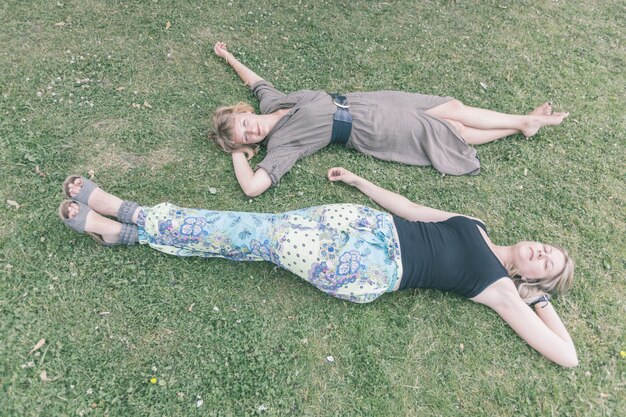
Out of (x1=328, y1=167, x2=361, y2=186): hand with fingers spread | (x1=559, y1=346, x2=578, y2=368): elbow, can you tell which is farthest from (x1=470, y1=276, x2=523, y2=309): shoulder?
(x1=328, y1=167, x2=361, y2=186): hand with fingers spread

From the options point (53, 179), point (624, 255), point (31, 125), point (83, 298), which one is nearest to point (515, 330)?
point (624, 255)

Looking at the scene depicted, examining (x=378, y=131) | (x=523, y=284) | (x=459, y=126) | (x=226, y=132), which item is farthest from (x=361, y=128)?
(x=523, y=284)

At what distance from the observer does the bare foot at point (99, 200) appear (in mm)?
4500

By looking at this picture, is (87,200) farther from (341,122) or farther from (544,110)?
(544,110)

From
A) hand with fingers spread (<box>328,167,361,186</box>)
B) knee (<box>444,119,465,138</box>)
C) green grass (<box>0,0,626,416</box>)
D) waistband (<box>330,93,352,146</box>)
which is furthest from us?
knee (<box>444,119,465,138</box>)

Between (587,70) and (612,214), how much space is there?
9.27 feet

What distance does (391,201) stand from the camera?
5.09 metres

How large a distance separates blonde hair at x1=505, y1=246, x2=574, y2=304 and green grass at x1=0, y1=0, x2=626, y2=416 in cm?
32

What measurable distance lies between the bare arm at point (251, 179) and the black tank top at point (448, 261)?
1589mm

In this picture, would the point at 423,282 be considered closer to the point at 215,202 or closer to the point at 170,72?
the point at 215,202

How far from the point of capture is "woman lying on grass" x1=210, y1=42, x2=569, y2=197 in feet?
17.3

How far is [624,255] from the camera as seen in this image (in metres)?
5.17

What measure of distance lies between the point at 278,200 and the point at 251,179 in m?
0.39

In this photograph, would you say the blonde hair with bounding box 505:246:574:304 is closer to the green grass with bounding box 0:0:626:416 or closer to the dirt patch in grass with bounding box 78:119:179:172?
the green grass with bounding box 0:0:626:416
